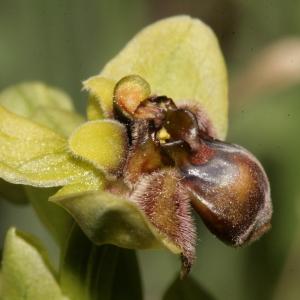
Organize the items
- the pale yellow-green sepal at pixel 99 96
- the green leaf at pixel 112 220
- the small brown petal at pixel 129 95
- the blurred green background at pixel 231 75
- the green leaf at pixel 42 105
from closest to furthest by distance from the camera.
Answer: the green leaf at pixel 112 220 → the small brown petal at pixel 129 95 → the pale yellow-green sepal at pixel 99 96 → the green leaf at pixel 42 105 → the blurred green background at pixel 231 75

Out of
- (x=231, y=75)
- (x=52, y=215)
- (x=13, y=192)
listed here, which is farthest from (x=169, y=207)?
(x=231, y=75)

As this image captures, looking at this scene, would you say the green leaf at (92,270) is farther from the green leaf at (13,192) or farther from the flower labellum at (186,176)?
the green leaf at (13,192)

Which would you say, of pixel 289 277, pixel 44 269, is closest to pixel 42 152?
pixel 44 269

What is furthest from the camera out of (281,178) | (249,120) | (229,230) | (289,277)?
(249,120)

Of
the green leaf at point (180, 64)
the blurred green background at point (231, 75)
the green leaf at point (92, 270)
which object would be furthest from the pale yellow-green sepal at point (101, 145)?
the blurred green background at point (231, 75)

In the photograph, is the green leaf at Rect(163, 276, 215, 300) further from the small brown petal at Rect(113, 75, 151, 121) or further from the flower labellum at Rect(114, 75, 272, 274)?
the small brown petal at Rect(113, 75, 151, 121)

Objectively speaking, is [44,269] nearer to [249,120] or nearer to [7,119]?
[7,119]

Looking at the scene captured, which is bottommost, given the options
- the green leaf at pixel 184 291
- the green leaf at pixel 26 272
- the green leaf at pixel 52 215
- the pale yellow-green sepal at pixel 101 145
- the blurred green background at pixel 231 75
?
the blurred green background at pixel 231 75
